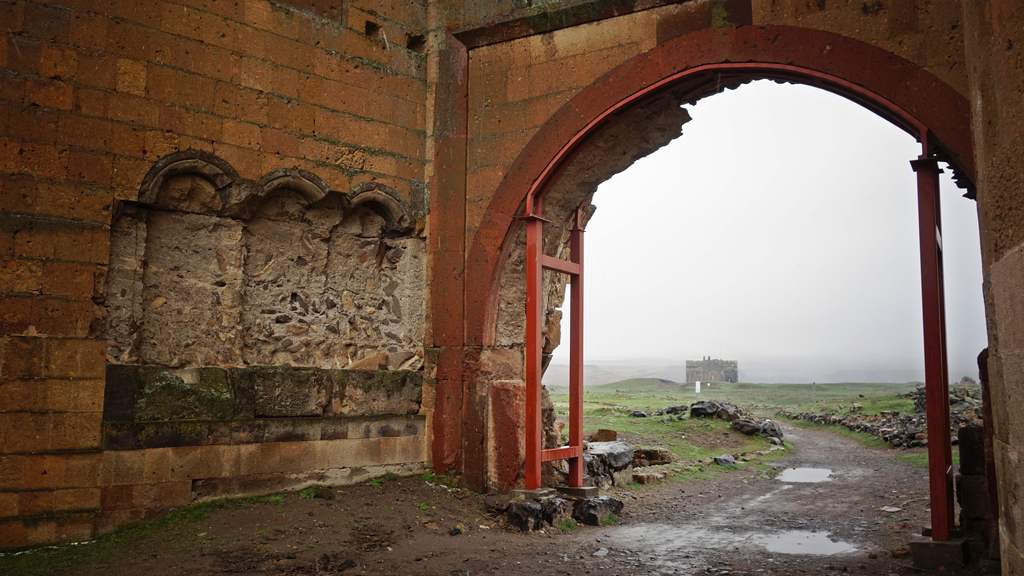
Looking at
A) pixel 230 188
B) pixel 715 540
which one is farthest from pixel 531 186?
pixel 715 540

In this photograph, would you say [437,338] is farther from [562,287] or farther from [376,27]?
[376,27]

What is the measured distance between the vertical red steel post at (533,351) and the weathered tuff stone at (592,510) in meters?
0.46

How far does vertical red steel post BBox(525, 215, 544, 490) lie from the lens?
23.6 ft

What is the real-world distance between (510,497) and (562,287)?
287cm

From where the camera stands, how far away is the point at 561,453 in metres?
7.56

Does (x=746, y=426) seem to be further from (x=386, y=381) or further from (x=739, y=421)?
(x=386, y=381)

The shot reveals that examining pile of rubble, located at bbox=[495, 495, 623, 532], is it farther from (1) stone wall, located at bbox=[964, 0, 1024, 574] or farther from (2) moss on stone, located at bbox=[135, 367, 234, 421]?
(1) stone wall, located at bbox=[964, 0, 1024, 574]

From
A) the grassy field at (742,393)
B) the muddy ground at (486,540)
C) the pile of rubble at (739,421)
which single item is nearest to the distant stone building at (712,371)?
the grassy field at (742,393)

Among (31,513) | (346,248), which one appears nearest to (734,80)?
(346,248)

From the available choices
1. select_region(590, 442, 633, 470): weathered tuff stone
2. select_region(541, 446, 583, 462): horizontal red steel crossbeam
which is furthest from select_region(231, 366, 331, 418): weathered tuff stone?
select_region(590, 442, 633, 470): weathered tuff stone

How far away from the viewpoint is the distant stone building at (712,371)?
52812 mm

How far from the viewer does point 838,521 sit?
752 cm

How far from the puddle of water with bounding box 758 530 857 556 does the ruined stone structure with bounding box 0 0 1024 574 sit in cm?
241

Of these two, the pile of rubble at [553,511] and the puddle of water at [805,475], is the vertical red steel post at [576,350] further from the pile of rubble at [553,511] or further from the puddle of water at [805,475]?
the puddle of water at [805,475]
